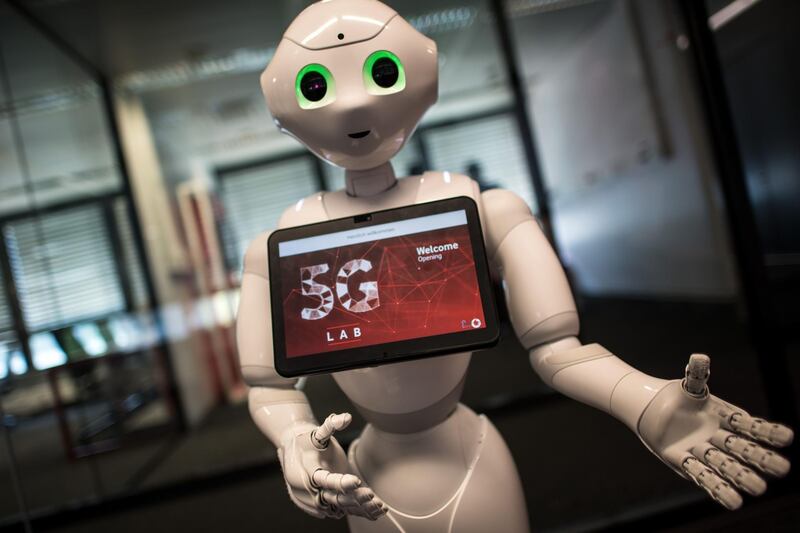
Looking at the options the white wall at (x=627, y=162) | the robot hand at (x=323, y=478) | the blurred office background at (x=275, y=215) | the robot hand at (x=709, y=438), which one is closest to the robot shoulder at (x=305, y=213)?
the robot hand at (x=323, y=478)

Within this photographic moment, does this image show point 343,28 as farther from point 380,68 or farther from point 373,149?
point 373,149

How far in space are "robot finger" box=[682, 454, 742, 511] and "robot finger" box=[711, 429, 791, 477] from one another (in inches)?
1.5

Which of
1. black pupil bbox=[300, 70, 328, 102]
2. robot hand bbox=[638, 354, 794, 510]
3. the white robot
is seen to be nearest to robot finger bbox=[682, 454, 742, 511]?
robot hand bbox=[638, 354, 794, 510]

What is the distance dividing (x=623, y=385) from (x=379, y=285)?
1.34 feet

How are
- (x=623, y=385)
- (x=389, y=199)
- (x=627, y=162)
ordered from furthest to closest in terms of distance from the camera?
(x=627, y=162)
(x=389, y=199)
(x=623, y=385)

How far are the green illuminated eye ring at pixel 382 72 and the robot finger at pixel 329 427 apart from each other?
54 centimetres

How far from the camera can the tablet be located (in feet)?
2.91

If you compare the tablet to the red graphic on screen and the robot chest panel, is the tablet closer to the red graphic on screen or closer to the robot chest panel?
the red graphic on screen

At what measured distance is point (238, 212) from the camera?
2.72 meters

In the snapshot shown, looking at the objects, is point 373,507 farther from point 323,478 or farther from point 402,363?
point 402,363

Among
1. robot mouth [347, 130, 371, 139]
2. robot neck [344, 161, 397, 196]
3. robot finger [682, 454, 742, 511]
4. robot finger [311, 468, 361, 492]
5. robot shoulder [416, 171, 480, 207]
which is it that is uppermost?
robot mouth [347, 130, 371, 139]

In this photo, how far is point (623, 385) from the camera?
2.85ft

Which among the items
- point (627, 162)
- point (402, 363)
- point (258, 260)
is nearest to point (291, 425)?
point (402, 363)

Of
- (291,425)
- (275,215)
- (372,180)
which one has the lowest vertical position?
(291,425)
